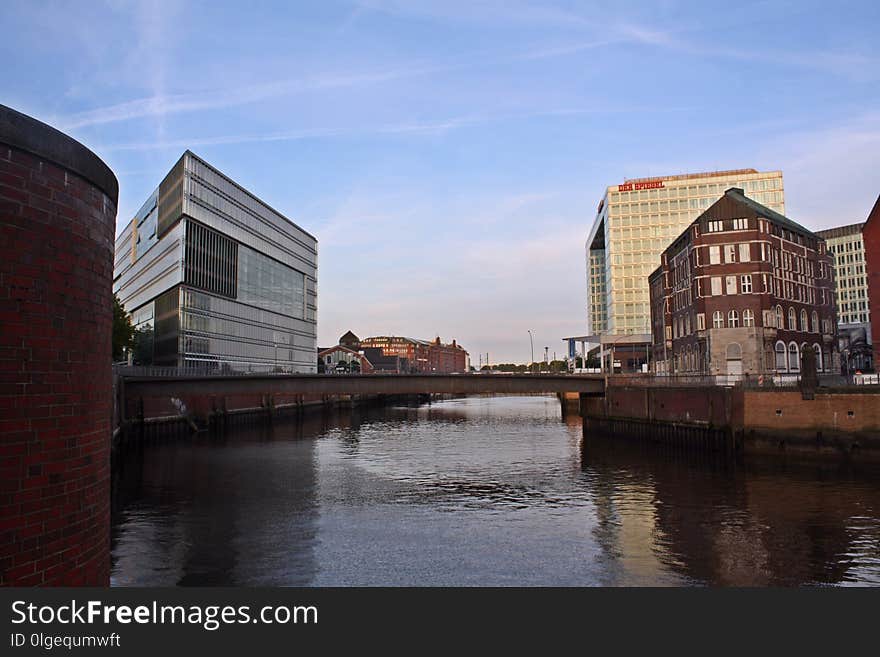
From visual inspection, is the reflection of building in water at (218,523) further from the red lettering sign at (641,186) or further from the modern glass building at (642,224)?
the red lettering sign at (641,186)

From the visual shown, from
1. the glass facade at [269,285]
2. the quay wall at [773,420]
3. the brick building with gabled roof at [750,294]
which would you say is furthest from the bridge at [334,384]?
the glass facade at [269,285]

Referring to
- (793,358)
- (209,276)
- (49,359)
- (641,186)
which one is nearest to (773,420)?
(793,358)

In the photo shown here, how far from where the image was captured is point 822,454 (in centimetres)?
4484

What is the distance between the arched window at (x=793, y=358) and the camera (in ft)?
230

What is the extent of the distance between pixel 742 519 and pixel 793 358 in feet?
159

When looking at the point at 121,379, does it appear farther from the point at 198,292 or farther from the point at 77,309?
the point at 77,309

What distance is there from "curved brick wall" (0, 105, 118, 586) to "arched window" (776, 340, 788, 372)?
72044 millimetres

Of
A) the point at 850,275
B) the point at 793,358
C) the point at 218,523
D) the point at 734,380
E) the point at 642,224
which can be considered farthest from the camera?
the point at 850,275

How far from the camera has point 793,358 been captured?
231 ft

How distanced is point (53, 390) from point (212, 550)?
19171mm

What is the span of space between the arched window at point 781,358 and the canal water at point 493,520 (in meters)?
23.2

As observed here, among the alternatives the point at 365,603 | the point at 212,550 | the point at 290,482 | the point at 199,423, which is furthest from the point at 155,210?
the point at 365,603

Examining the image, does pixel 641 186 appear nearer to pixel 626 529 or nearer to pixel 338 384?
pixel 338 384

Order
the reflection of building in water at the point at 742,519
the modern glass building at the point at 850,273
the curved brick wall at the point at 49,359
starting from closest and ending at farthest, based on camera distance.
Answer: the curved brick wall at the point at 49,359, the reflection of building in water at the point at 742,519, the modern glass building at the point at 850,273
